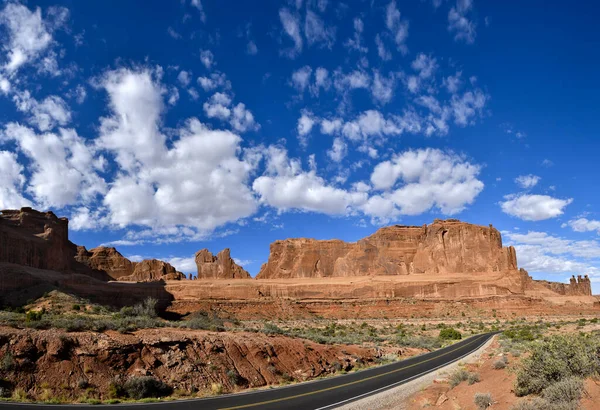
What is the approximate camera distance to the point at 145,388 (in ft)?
50.4

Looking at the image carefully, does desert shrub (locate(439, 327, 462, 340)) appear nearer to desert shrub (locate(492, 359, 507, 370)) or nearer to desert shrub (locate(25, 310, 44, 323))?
desert shrub (locate(492, 359, 507, 370))

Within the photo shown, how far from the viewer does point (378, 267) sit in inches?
4862

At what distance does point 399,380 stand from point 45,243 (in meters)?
89.0

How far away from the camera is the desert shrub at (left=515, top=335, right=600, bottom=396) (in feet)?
30.5

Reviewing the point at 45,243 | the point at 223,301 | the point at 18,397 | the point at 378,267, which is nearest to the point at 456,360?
the point at 18,397

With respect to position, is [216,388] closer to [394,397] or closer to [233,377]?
[233,377]

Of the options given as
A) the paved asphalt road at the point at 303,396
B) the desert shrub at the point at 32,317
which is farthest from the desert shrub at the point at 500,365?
the desert shrub at the point at 32,317

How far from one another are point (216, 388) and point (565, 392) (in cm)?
1257

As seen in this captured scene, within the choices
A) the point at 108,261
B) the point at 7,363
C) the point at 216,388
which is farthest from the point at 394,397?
the point at 108,261

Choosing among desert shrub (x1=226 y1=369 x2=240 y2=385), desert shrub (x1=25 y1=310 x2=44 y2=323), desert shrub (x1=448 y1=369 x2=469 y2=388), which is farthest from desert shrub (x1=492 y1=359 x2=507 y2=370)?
desert shrub (x1=25 y1=310 x2=44 y2=323)

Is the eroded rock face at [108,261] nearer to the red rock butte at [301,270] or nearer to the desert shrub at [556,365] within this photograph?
the red rock butte at [301,270]

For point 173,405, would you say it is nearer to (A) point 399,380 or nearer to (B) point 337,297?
(A) point 399,380

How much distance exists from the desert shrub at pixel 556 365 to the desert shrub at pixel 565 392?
0.89 metres

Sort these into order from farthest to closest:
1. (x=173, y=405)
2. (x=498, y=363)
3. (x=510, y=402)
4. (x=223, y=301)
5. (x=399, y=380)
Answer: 1. (x=223, y=301)
2. (x=399, y=380)
3. (x=498, y=363)
4. (x=173, y=405)
5. (x=510, y=402)
